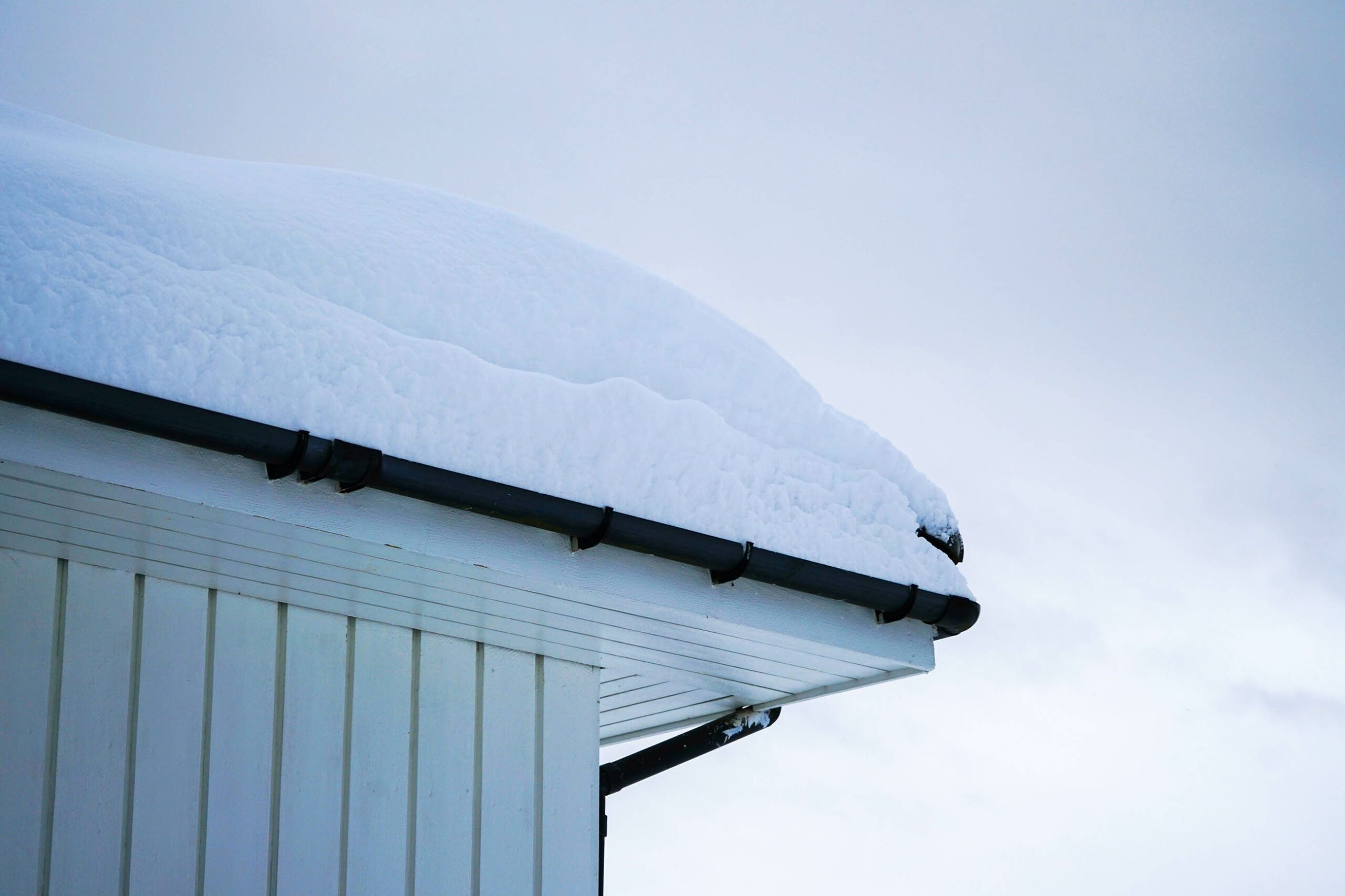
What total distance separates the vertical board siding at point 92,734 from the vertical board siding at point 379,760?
21.7 inches

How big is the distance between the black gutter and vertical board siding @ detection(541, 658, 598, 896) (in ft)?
2.14

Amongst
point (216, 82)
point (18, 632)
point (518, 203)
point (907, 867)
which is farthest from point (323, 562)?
point (216, 82)

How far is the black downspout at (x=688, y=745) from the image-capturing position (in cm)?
394

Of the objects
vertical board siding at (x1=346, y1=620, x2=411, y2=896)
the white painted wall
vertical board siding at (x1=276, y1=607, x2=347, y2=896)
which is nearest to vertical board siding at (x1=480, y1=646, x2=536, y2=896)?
the white painted wall

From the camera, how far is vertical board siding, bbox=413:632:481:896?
123 inches

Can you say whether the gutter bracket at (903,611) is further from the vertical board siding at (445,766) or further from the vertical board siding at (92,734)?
the vertical board siding at (92,734)

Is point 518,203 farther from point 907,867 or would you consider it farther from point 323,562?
point 323,562

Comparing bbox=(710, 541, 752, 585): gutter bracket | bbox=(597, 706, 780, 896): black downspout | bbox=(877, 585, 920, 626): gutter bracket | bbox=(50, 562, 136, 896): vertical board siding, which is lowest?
bbox=(597, 706, 780, 896): black downspout

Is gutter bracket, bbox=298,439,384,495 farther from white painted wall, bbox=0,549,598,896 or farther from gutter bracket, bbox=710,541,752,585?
gutter bracket, bbox=710,541,752,585

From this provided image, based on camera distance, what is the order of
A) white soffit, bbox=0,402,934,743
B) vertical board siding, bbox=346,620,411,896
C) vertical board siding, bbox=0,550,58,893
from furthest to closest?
vertical board siding, bbox=346,620,411,896 < vertical board siding, bbox=0,550,58,893 < white soffit, bbox=0,402,934,743

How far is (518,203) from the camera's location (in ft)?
57.3

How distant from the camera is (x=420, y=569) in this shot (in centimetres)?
284

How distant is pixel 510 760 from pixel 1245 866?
727cm

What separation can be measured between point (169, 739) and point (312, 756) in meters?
0.35
